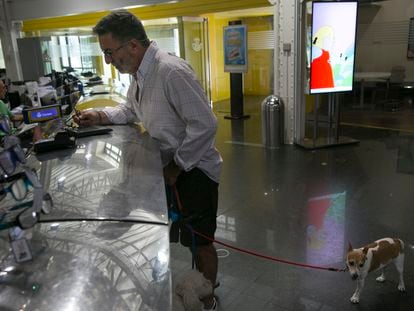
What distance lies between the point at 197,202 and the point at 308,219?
208 centimetres

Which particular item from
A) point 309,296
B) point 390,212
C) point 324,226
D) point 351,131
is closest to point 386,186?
point 390,212

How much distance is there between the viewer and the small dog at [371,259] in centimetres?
236

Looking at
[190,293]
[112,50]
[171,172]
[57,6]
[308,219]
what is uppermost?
[57,6]

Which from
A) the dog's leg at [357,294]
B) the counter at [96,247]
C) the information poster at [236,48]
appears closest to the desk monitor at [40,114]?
the counter at [96,247]

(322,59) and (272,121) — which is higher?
(322,59)

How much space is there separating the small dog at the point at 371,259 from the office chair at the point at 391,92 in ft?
21.4

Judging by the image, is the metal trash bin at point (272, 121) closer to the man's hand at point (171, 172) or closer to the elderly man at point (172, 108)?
the elderly man at point (172, 108)

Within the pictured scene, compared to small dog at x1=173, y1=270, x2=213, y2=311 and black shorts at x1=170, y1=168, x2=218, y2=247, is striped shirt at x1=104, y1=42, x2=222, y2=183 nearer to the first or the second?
black shorts at x1=170, y1=168, x2=218, y2=247

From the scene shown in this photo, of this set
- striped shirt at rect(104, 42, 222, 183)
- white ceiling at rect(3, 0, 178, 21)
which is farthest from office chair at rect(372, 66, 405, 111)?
striped shirt at rect(104, 42, 222, 183)

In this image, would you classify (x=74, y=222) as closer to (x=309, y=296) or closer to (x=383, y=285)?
(x=309, y=296)

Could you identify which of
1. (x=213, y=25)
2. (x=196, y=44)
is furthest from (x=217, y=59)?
(x=196, y=44)

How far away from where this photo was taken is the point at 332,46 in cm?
582

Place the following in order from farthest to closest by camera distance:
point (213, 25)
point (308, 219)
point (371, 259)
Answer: point (213, 25), point (308, 219), point (371, 259)

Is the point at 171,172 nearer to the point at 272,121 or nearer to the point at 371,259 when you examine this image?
the point at 371,259
